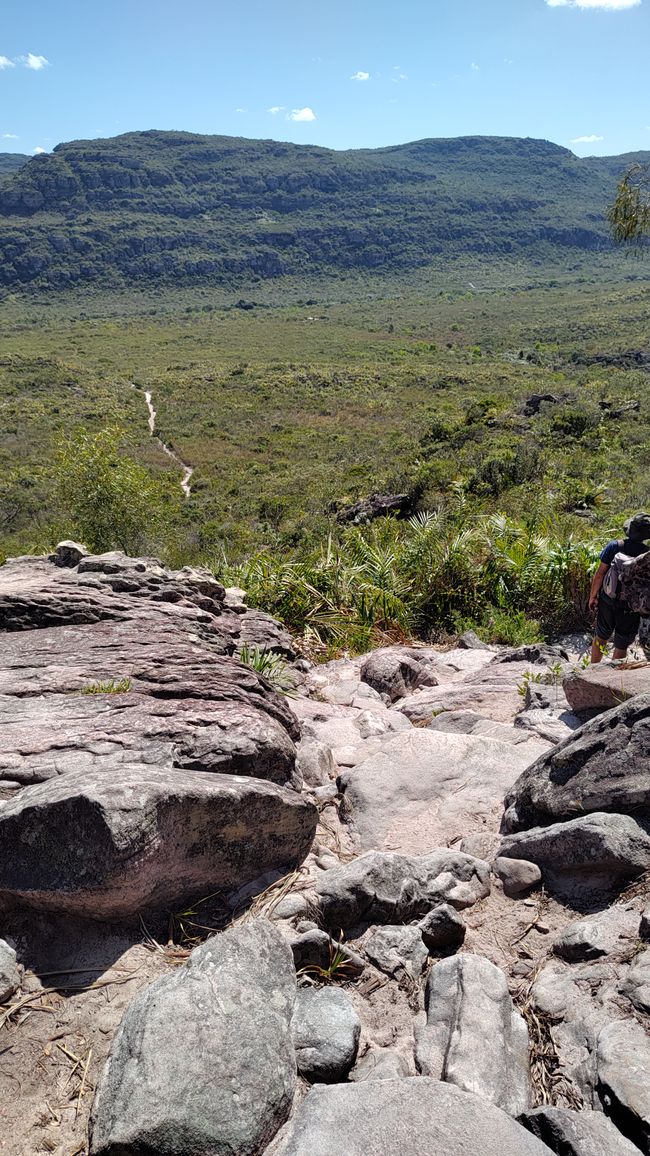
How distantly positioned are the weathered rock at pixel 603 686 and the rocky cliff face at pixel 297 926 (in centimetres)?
7

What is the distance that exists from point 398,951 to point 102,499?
15.3m

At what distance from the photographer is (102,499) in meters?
16.9

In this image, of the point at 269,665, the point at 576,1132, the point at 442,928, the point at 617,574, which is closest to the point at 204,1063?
the point at 576,1132

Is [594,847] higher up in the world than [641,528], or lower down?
lower down

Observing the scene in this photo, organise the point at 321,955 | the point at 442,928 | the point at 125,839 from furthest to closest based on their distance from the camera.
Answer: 1. the point at 442,928
2. the point at 321,955
3. the point at 125,839

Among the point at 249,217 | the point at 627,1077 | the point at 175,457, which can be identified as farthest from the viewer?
the point at 249,217

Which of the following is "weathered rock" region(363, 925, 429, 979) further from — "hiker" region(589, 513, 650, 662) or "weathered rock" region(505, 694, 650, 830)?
"hiker" region(589, 513, 650, 662)

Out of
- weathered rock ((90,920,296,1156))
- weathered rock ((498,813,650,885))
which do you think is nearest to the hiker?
weathered rock ((498,813,650,885))

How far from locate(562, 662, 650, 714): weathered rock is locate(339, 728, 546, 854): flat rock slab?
1.45 ft

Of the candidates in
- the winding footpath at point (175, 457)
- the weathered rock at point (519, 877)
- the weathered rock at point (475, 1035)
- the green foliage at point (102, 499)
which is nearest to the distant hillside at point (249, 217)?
the winding footpath at point (175, 457)

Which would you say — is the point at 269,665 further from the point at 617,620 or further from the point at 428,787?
the point at 617,620

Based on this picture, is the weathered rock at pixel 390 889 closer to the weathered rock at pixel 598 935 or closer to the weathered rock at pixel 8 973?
the weathered rock at pixel 598 935

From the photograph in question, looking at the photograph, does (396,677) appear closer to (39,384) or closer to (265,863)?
(265,863)

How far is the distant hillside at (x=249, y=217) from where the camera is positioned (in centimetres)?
13475
